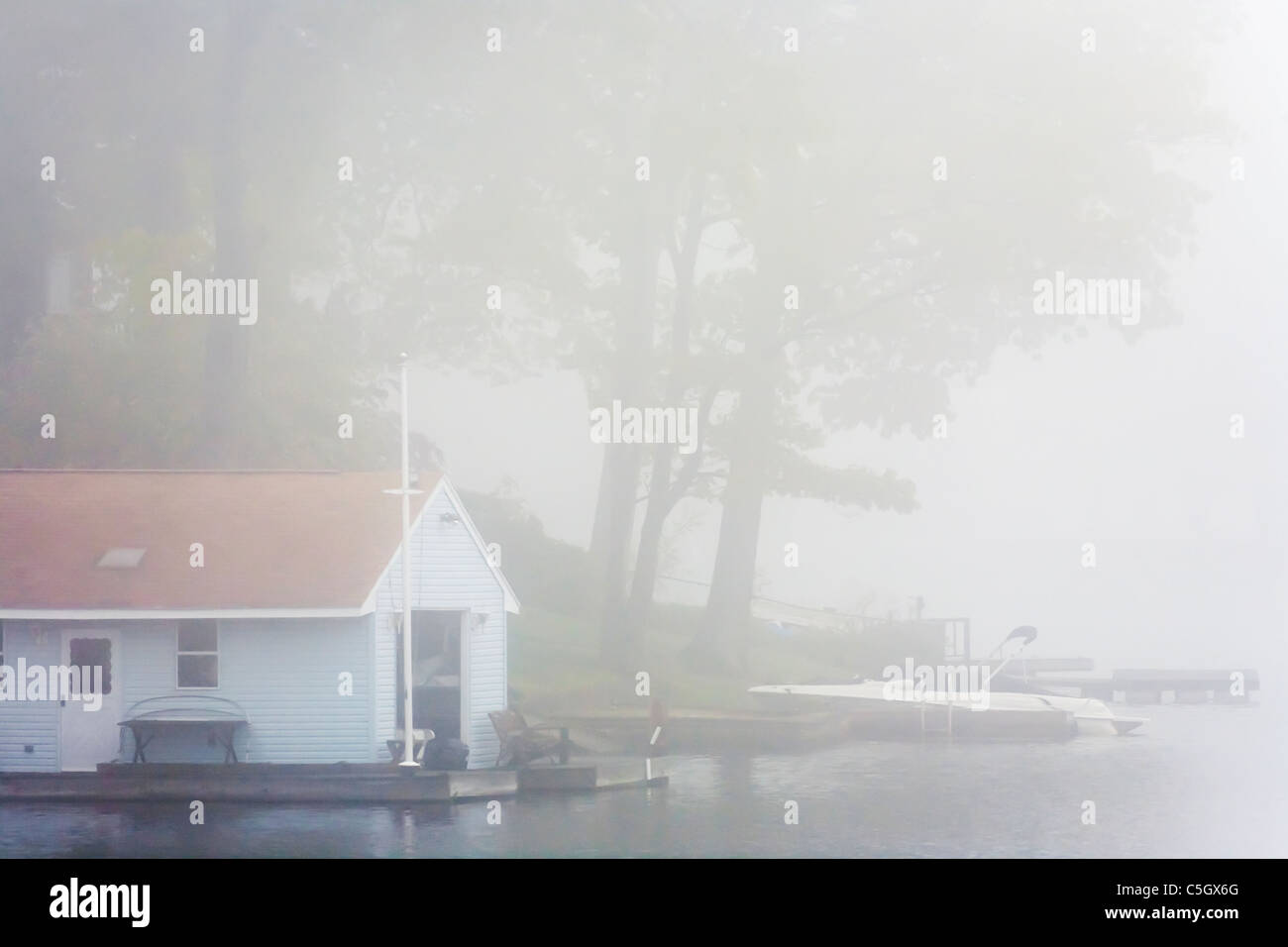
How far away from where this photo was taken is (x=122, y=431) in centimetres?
1848

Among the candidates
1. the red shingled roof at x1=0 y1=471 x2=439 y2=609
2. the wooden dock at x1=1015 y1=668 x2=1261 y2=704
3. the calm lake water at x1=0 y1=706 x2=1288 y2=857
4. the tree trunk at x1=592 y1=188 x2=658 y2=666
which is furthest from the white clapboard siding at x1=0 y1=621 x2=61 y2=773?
the wooden dock at x1=1015 y1=668 x2=1261 y2=704

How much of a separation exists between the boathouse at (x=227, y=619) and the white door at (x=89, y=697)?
13mm

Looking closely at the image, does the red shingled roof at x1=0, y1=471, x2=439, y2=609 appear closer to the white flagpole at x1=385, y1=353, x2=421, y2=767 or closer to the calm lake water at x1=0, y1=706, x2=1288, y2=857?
the white flagpole at x1=385, y1=353, x2=421, y2=767

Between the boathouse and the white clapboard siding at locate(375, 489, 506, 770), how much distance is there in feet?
0.06

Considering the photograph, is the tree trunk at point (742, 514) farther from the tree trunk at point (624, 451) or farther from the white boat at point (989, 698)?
the tree trunk at point (624, 451)

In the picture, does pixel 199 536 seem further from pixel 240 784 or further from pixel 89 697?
pixel 240 784

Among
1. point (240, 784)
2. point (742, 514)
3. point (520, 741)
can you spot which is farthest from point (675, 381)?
point (240, 784)

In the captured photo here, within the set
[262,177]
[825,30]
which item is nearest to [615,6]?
[825,30]

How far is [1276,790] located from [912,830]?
527cm

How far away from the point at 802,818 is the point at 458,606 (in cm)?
393

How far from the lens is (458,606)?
17.7 metres

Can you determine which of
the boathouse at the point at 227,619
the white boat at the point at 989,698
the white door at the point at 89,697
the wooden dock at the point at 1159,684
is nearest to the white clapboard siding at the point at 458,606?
the boathouse at the point at 227,619
